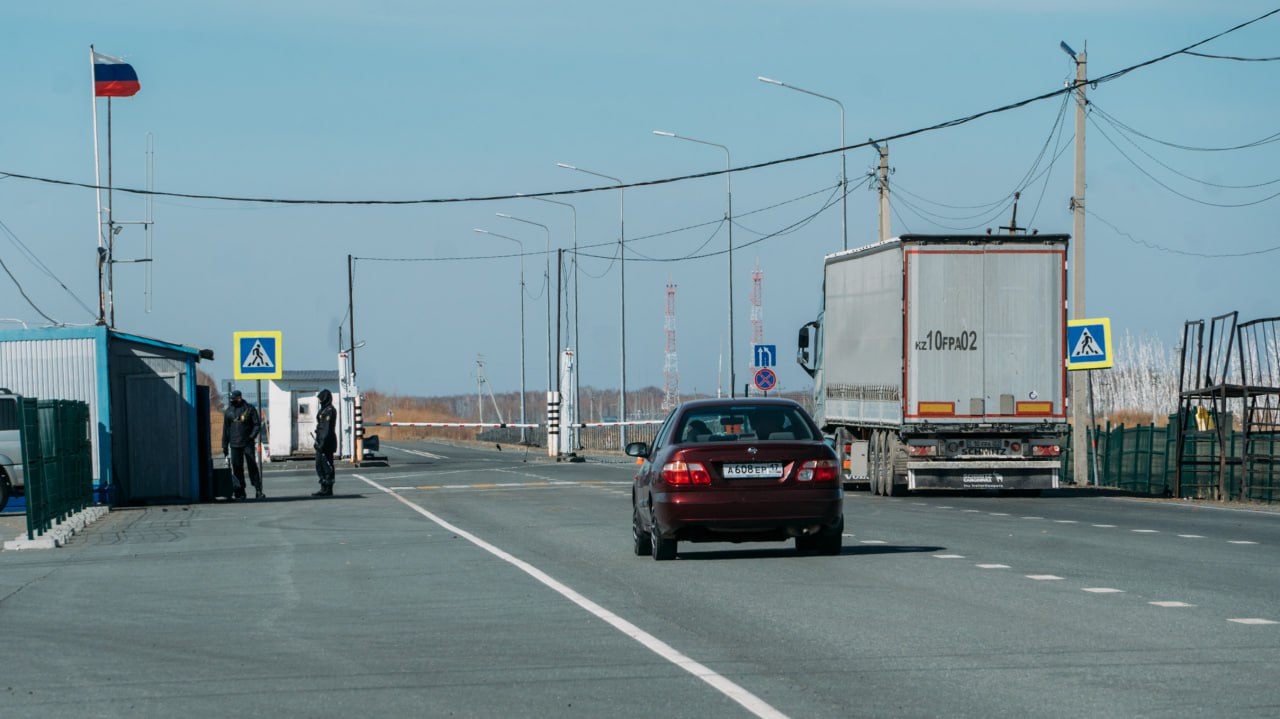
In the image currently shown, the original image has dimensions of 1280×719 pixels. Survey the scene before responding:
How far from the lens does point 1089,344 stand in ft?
99.0

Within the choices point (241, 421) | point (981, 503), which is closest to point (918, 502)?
point (981, 503)

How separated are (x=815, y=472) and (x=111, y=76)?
32.4m

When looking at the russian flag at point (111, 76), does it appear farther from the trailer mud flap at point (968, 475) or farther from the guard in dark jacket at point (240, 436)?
the trailer mud flap at point (968, 475)

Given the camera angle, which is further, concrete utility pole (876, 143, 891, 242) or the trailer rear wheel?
concrete utility pole (876, 143, 891, 242)

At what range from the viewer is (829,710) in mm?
7656

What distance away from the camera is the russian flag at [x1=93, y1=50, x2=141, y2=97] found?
140ft

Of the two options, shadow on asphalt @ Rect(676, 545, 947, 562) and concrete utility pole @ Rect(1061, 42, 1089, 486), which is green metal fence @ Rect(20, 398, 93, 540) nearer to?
shadow on asphalt @ Rect(676, 545, 947, 562)

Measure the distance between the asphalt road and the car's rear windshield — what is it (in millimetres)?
1150

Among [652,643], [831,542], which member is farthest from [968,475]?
[652,643]

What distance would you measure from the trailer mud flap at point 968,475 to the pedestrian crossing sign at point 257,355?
13305 millimetres

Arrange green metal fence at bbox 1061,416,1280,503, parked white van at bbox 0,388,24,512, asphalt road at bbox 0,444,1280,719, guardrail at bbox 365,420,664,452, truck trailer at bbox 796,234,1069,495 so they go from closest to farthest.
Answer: asphalt road at bbox 0,444,1280,719 → parked white van at bbox 0,388,24,512 → truck trailer at bbox 796,234,1069,495 → green metal fence at bbox 1061,416,1280,503 → guardrail at bbox 365,420,664,452

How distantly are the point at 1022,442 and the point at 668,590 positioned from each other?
1574 cm

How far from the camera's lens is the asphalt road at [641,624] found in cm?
813

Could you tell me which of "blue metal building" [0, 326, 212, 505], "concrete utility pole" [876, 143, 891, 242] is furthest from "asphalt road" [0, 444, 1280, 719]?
"concrete utility pole" [876, 143, 891, 242]
